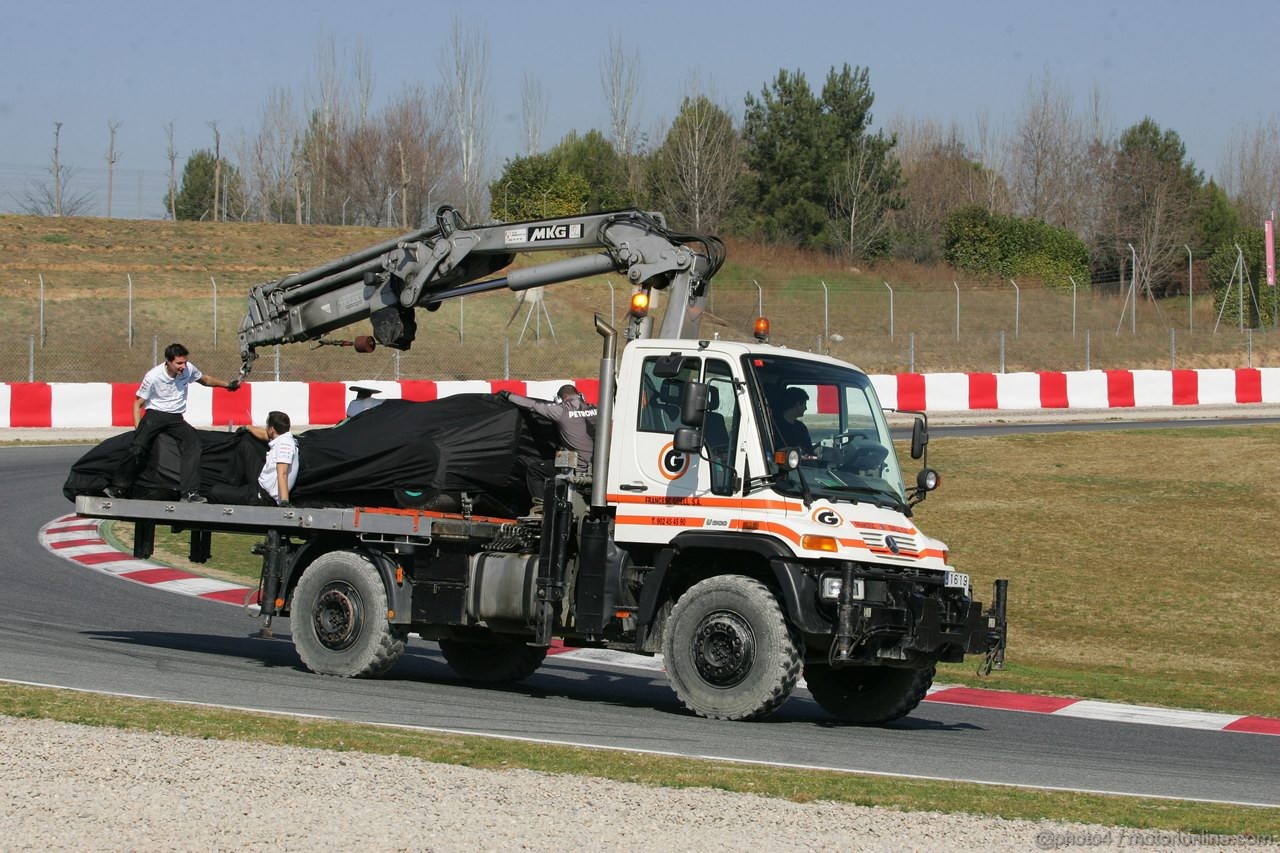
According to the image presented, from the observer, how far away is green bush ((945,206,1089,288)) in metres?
68.2

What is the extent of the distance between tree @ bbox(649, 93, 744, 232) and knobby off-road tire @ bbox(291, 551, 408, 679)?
184 ft

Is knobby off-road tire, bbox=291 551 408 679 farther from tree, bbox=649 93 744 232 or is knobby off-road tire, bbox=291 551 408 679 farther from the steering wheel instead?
tree, bbox=649 93 744 232

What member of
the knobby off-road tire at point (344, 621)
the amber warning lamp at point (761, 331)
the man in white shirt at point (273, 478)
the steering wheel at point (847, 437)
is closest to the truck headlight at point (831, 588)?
the steering wheel at point (847, 437)

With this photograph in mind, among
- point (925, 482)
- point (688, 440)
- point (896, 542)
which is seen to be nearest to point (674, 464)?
point (688, 440)

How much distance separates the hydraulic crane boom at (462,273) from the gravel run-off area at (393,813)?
15.0 feet

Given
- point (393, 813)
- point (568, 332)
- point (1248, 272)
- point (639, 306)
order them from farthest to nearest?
1. point (1248, 272)
2. point (568, 332)
3. point (639, 306)
4. point (393, 813)

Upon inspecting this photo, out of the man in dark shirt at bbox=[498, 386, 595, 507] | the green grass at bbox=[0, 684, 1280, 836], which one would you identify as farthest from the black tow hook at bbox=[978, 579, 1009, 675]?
the man in dark shirt at bbox=[498, 386, 595, 507]

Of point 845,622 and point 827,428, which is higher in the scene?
point 827,428

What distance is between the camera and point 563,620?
1130cm

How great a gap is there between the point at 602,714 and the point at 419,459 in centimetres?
248

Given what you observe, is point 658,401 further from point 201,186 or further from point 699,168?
point 201,186

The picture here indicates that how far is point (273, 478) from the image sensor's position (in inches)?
495

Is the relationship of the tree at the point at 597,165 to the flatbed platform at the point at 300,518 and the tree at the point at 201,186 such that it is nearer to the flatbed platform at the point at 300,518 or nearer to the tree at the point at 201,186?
the tree at the point at 201,186

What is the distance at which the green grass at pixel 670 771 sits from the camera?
25.7 ft
